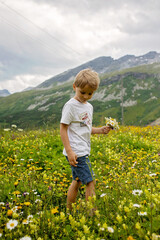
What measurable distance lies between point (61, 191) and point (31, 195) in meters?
0.97

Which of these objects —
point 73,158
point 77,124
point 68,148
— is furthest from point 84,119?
point 73,158

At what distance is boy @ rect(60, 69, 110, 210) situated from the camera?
3193 millimetres

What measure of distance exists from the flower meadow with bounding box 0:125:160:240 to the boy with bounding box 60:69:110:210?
1.02 ft

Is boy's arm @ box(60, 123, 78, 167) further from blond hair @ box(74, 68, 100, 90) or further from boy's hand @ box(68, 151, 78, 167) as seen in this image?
blond hair @ box(74, 68, 100, 90)

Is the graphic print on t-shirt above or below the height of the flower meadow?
above

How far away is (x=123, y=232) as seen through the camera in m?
2.19

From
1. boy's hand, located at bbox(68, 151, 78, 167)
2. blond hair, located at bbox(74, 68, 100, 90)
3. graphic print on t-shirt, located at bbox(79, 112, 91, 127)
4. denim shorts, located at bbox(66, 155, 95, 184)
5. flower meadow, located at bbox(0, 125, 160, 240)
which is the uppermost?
blond hair, located at bbox(74, 68, 100, 90)

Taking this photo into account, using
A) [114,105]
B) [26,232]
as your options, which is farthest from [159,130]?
[114,105]

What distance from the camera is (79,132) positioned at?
338cm

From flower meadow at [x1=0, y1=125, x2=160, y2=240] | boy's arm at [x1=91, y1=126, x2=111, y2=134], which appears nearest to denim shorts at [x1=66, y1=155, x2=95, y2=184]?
flower meadow at [x1=0, y1=125, x2=160, y2=240]

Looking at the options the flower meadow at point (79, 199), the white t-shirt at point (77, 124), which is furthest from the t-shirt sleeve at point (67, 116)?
the flower meadow at point (79, 199)

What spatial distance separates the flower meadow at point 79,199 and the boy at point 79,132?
310 mm

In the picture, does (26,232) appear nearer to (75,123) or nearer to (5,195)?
(5,195)

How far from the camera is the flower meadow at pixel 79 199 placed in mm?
2189
